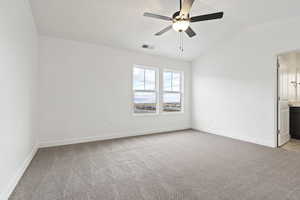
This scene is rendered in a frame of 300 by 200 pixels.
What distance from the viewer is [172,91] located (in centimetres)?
548

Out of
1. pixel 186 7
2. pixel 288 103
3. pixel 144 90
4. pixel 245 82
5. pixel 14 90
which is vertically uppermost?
pixel 186 7

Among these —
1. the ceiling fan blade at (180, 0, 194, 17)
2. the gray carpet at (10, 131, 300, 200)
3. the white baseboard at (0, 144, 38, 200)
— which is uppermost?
the ceiling fan blade at (180, 0, 194, 17)

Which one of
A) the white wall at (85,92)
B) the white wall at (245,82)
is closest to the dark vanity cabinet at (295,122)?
the white wall at (245,82)

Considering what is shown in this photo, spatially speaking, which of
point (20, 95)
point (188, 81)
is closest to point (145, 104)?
point (188, 81)

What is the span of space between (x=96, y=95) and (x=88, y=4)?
2095mm

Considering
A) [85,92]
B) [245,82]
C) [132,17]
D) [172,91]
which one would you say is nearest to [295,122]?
[245,82]

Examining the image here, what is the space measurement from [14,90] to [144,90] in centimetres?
332

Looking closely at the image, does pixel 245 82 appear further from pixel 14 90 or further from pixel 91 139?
pixel 14 90

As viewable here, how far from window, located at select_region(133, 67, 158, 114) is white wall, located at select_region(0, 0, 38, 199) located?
2.69 metres

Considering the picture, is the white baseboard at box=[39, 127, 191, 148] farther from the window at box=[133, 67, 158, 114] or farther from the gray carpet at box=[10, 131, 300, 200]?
the window at box=[133, 67, 158, 114]

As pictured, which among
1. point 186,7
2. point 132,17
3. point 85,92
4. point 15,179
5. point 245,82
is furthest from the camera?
point 245,82

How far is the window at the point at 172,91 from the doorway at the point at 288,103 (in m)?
2.82

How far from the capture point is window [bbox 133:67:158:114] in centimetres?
479

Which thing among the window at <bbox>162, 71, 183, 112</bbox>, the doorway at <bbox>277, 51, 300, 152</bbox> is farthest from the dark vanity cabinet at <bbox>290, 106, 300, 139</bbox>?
the window at <bbox>162, 71, 183, 112</bbox>
